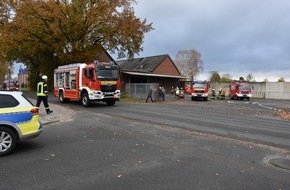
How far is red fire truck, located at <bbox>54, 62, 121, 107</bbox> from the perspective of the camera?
20.9 meters

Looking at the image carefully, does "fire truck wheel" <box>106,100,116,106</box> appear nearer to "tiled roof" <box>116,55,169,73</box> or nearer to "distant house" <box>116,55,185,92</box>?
"distant house" <box>116,55,185,92</box>

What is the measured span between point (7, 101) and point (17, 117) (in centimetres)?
46

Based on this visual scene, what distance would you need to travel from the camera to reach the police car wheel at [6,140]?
24.9ft

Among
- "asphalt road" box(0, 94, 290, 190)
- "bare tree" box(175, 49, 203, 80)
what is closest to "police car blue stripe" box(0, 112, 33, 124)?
"asphalt road" box(0, 94, 290, 190)

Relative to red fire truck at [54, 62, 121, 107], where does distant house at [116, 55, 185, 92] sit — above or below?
above

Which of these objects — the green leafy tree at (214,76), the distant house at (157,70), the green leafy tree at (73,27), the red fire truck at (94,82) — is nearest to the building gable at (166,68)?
the distant house at (157,70)

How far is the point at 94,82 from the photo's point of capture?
20.8 m

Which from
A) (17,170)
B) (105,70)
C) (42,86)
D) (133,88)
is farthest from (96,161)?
(133,88)

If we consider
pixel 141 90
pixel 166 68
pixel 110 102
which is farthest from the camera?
pixel 166 68

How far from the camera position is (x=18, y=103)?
318 inches

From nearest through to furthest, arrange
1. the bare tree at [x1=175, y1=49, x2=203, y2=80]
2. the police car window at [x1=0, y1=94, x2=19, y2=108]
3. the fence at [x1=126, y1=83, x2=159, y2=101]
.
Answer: the police car window at [x1=0, y1=94, x2=19, y2=108], the fence at [x1=126, y1=83, x2=159, y2=101], the bare tree at [x1=175, y1=49, x2=203, y2=80]

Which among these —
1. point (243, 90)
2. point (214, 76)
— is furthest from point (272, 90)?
point (214, 76)

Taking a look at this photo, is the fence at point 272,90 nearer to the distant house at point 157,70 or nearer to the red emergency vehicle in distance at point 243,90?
the red emergency vehicle in distance at point 243,90

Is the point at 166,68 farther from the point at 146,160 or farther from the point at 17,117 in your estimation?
the point at 146,160
